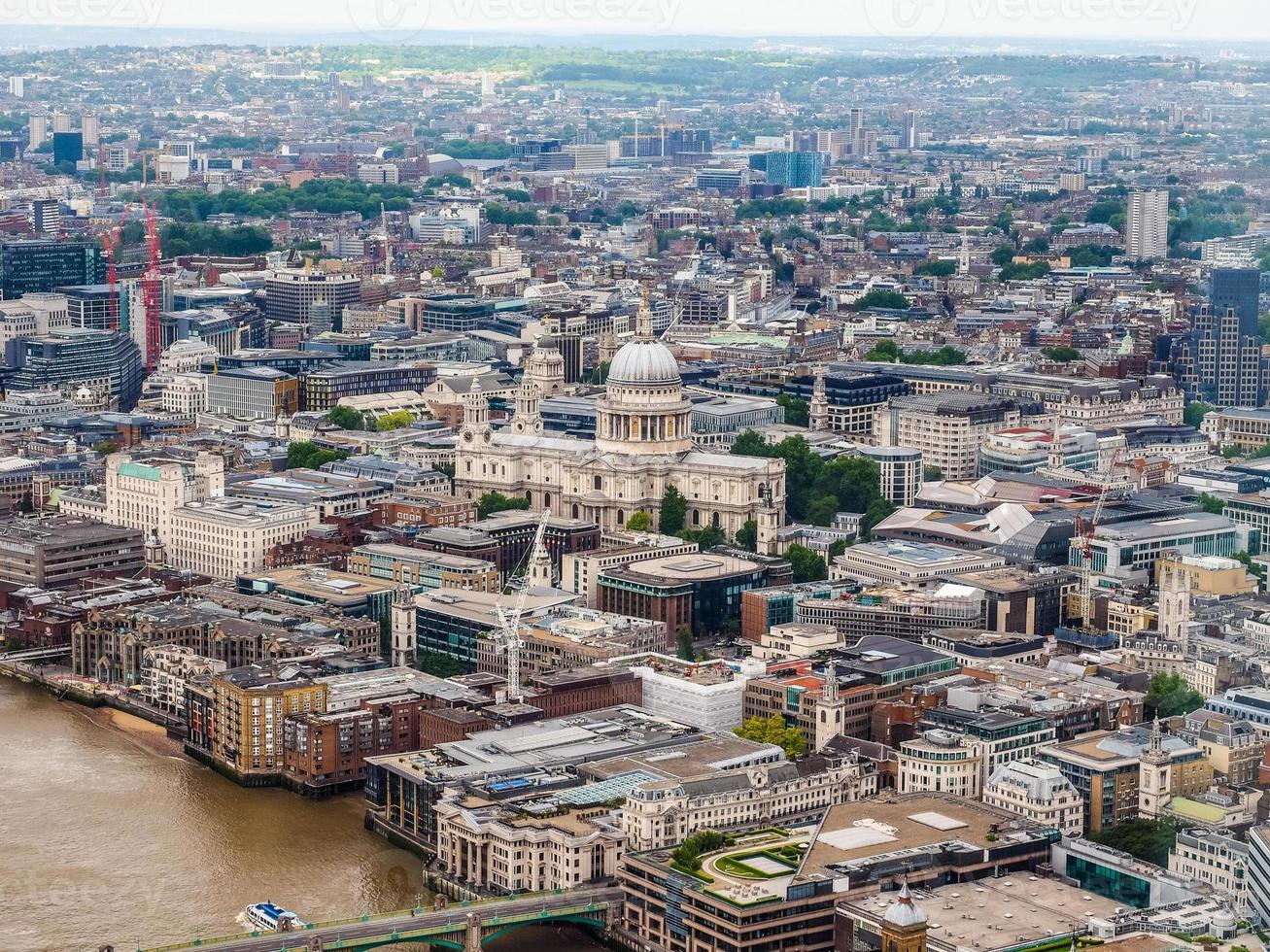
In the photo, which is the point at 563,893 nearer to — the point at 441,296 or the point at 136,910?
the point at 136,910

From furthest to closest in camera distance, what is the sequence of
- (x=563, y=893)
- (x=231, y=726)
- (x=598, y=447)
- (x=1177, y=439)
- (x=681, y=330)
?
(x=681, y=330), (x=1177, y=439), (x=598, y=447), (x=231, y=726), (x=563, y=893)

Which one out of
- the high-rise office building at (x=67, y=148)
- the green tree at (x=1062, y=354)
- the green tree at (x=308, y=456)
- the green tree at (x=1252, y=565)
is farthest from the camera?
the high-rise office building at (x=67, y=148)

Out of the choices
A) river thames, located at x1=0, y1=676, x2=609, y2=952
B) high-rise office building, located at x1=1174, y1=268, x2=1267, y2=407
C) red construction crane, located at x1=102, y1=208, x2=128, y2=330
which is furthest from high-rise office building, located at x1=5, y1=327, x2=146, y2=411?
river thames, located at x1=0, y1=676, x2=609, y2=952

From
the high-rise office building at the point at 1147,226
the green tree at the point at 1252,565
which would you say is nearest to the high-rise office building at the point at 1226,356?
the green tree at the point at 1252,565

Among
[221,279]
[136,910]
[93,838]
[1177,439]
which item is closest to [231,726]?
[93,838]

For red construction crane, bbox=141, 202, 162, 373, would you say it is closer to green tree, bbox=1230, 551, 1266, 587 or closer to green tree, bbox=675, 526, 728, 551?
green tree, bbox=675, 526, 728, 551

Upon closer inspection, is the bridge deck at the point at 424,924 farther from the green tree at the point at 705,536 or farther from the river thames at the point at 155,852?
the green tree at the point at 705,536
